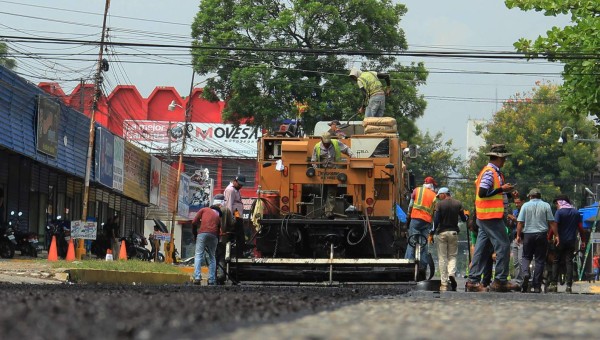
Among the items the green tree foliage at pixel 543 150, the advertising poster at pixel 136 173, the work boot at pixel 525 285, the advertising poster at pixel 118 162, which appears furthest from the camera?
the green tree foliage at pixel 543 150

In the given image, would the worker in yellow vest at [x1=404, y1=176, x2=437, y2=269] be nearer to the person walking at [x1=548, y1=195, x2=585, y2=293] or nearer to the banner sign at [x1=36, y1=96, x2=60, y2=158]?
the person walking at [x1=548, y1=195, x2=585, y2=293]

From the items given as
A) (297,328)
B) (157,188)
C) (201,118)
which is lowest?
(297,328)

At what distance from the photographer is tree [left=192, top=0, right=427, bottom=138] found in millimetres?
47000

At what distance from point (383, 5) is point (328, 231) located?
32.7 meters

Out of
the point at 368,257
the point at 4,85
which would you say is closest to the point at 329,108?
the point at 4,85

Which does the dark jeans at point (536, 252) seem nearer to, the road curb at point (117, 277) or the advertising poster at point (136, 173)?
the road curb at point (117, 277)

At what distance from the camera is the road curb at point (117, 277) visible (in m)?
20.5

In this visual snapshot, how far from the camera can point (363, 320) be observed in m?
7.26

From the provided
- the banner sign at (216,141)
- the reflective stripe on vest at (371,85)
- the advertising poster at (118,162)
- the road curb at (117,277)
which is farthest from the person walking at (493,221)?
the banner sign at (216,141)

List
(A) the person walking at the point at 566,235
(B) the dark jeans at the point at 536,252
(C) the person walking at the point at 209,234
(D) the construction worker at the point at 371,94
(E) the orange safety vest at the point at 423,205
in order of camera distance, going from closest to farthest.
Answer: (B) the dark jeans at the point at 536,252 → (A) the person walking at the point at 566,235 → (E) the orange safety vest at the point at 423,205 → (C) the person walking at the point at 209,234 → (D) the construction worker at the point at 371,94

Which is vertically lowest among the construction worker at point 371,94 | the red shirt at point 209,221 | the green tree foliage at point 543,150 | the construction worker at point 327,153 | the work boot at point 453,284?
the work boot at point 453,284

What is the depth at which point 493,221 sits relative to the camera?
1580 centimetres

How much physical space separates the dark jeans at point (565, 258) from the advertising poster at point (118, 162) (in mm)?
25437

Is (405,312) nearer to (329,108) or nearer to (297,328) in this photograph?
(297,328)
